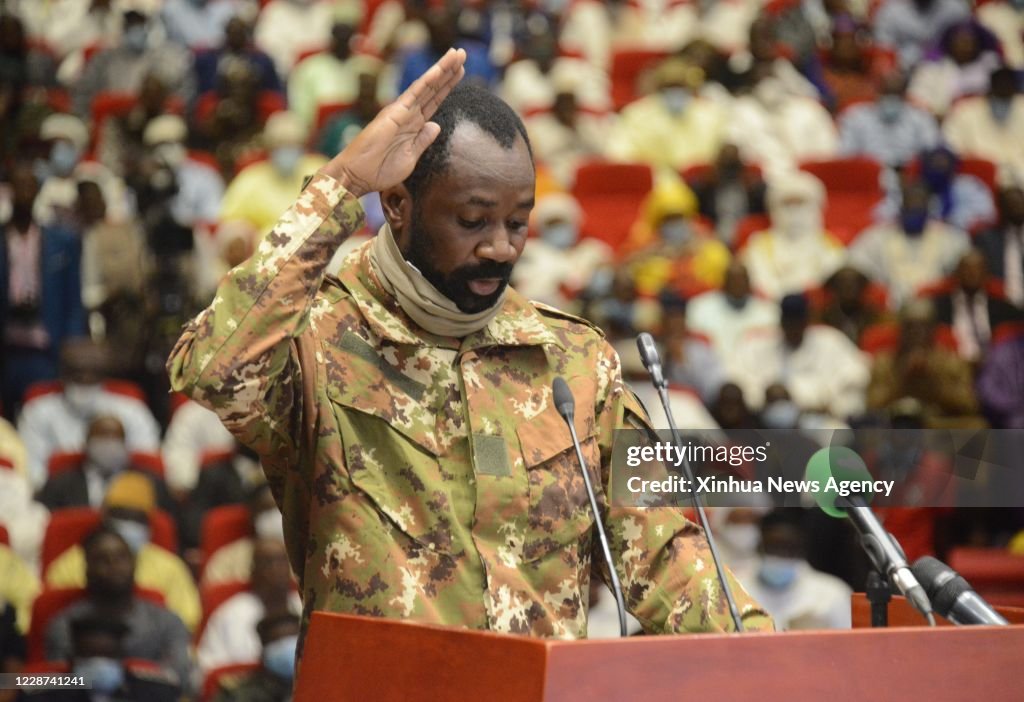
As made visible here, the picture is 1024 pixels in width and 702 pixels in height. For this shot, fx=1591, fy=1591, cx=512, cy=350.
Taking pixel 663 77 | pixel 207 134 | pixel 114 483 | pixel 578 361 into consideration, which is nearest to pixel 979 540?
pixel 114 483

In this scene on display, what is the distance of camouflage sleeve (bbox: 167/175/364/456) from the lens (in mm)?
2609

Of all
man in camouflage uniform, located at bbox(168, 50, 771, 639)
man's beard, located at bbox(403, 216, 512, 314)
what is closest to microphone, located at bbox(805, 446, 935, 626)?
man in camouflage uniform, located at bbox(168, 50, 771, 639)

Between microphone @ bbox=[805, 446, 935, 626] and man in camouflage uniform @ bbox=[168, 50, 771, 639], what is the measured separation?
0.24m

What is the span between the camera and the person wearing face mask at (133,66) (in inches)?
498

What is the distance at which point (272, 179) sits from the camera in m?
10.9

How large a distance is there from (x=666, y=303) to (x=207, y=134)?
4.30 metres

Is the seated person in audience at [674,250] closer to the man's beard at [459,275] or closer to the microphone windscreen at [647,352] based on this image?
the man's beard at [459,275]

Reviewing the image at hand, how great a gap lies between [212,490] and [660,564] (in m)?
5.07

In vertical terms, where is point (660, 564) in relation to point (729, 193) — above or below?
below

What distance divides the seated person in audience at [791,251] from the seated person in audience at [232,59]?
401cm

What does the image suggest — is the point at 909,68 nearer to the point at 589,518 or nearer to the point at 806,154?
the point at 806,154

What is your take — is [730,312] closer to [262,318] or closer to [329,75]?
[329,75]

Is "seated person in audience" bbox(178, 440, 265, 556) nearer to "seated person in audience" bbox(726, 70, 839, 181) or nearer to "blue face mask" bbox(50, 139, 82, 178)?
"blue face mask" bbox(50, 139, 82, 178)

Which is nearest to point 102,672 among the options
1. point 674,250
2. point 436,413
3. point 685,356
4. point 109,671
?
point 109,671
